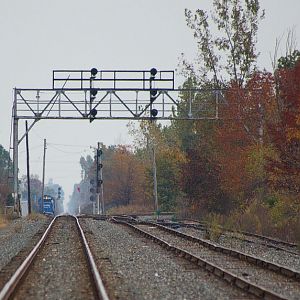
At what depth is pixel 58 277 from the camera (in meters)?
13.4

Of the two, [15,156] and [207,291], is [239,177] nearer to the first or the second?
[15,156]

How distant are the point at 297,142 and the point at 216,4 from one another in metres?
19.0

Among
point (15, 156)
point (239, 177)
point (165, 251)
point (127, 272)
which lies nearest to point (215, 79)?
point (239, 177)

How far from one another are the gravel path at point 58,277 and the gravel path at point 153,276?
42 cm

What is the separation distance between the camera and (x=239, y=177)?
38.8 meters

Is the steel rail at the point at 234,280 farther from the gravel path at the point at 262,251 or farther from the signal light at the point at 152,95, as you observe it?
the signal light at the point at 152,95

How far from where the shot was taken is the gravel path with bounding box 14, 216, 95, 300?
1116 centimetres

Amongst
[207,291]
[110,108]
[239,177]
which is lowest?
[207,291]

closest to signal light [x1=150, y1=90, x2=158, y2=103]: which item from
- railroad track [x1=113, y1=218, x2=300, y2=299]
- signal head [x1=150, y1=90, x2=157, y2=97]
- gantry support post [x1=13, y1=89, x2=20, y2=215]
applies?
signal head [x1=150, y1=90, x2=157, y2=97]

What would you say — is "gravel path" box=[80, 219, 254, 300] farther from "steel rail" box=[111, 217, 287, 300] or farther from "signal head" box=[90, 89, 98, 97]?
"signal head" box=[90, 89, 98, 97]

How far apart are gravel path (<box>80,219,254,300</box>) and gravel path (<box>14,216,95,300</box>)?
42 centimetres

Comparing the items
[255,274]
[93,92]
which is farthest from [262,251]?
[93,92]

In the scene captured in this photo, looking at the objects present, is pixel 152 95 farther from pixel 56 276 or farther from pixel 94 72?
pixel 56 276

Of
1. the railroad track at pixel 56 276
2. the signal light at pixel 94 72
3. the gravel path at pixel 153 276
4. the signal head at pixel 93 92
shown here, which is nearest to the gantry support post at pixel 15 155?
the signal head at pixel 93 92
